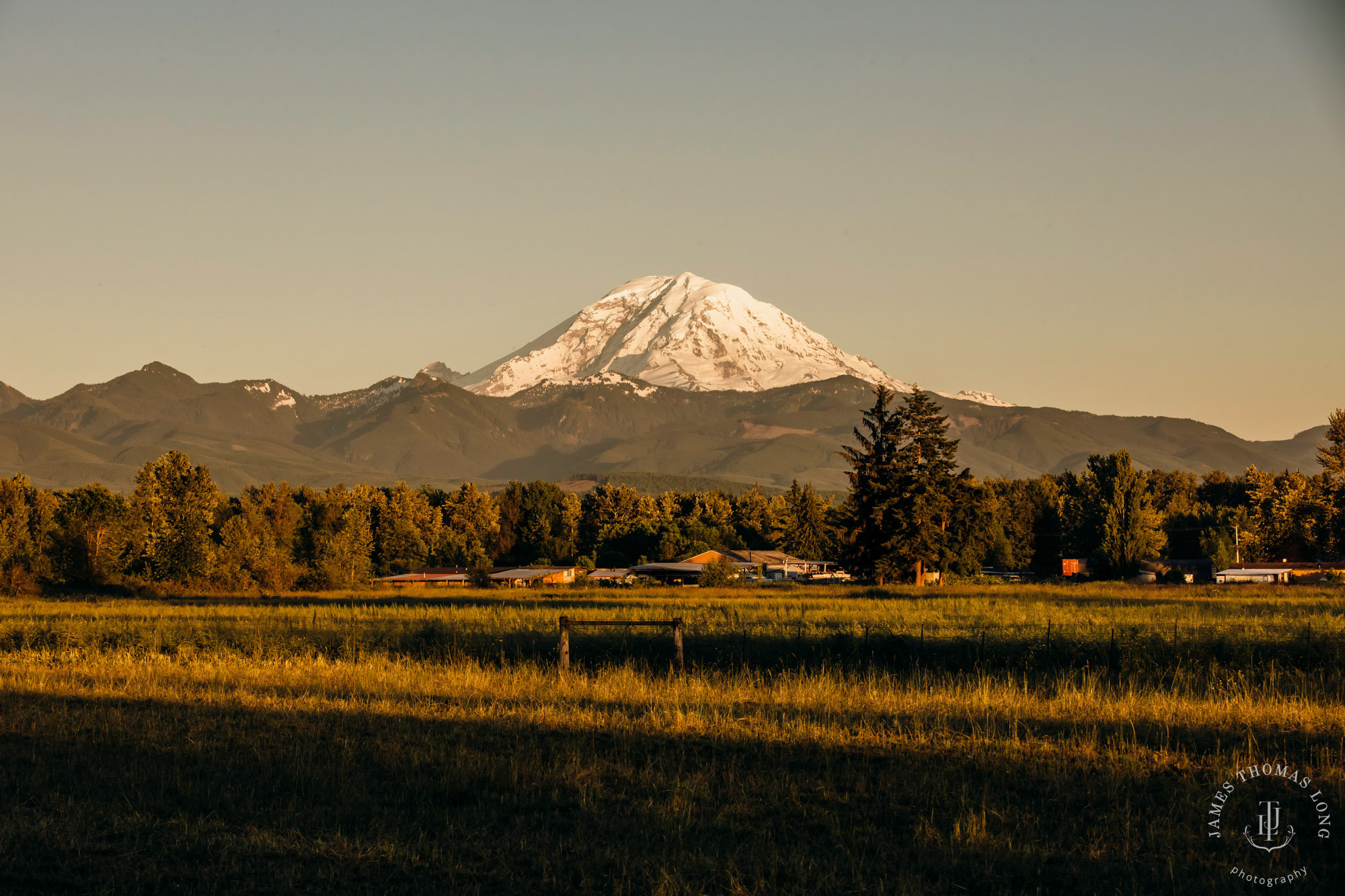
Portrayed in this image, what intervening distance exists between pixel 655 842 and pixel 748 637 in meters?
19.6

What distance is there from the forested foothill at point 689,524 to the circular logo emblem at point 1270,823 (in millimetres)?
56613

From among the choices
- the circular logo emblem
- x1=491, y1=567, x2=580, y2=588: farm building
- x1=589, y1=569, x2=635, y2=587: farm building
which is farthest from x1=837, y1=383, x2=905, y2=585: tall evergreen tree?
the circular logo emblem

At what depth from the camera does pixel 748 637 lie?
29.5 meters

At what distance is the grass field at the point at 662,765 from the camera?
30.7 ft

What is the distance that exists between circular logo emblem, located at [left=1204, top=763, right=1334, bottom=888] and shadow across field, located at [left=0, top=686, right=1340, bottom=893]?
23 cm

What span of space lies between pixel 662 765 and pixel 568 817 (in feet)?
7.04

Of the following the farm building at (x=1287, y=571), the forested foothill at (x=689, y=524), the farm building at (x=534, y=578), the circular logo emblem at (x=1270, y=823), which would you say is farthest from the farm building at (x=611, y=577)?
the circular logo emblem at (x=1270, y=823)

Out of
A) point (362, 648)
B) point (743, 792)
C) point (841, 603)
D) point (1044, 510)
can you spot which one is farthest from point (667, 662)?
point (1044, 510)

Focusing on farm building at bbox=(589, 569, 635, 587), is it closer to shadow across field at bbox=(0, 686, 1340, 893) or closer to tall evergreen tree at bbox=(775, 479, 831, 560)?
tall evergreen tree at bbox=(775, 479, 831, 560)

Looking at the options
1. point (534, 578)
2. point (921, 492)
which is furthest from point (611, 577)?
point (921, 492)

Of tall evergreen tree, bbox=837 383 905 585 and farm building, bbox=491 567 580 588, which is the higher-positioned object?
tall evergreen tree, bbox=837 383 905 585

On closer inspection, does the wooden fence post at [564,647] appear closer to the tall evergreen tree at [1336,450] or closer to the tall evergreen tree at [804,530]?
the tall evergreen tree at [1336,450]

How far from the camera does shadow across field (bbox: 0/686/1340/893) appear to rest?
30.0 ft

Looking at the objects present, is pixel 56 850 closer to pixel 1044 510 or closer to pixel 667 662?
pixel 667 662
